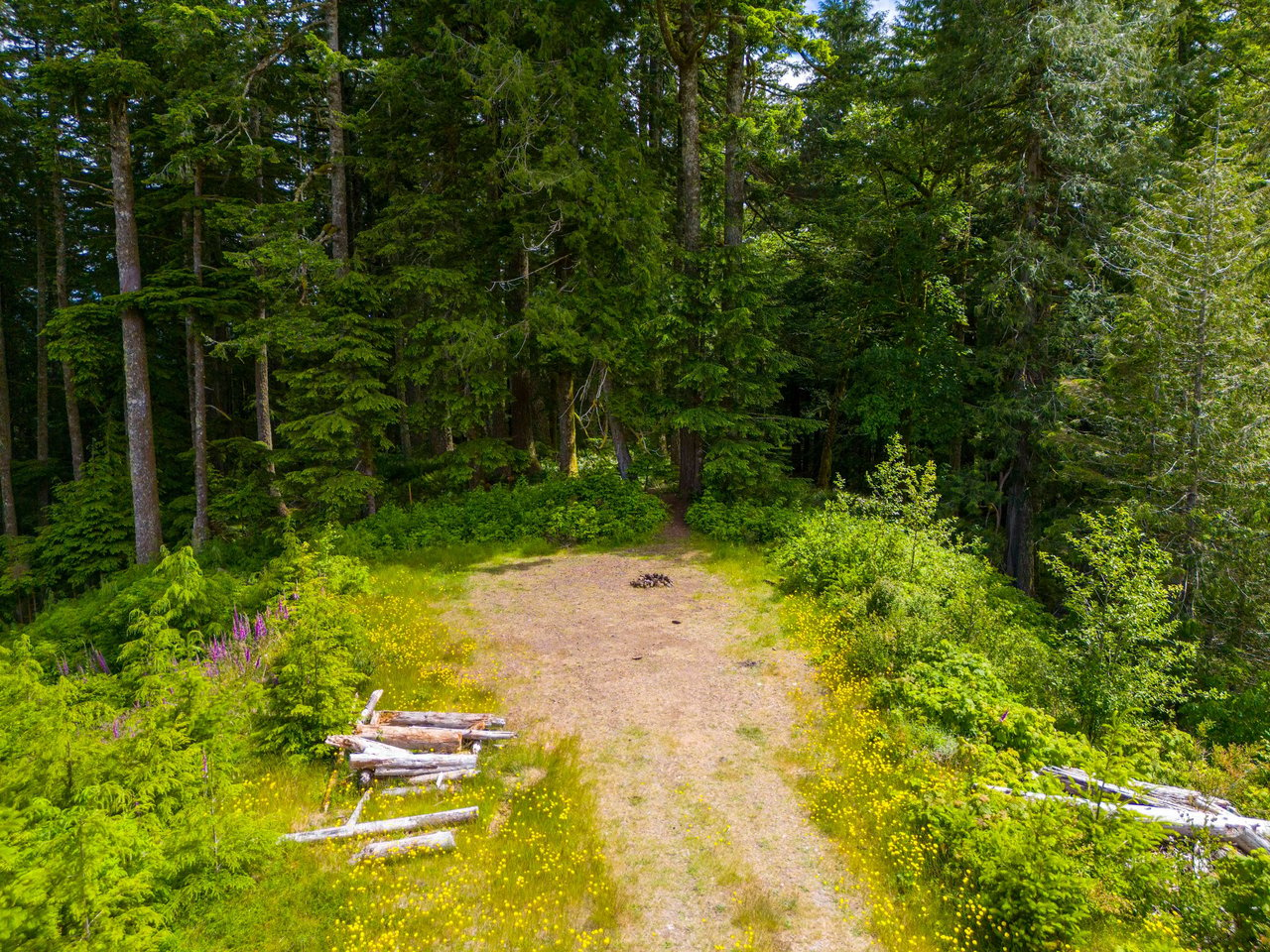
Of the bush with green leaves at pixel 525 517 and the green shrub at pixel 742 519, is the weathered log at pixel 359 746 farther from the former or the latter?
the green shrub at pixel 742 519

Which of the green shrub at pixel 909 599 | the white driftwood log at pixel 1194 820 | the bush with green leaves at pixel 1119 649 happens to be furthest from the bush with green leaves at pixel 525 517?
the white driftwood log at pixel 1194 820

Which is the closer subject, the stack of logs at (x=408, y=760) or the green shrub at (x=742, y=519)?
the stack of logs at (x=408, y=760)

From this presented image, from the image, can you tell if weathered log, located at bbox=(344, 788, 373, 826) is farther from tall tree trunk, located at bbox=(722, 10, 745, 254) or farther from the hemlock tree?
tall tree trunk, located at bbox=(722, 10, 745, 254)

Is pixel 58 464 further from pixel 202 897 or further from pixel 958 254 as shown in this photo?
pixel 958 254

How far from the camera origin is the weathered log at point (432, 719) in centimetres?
→ 665

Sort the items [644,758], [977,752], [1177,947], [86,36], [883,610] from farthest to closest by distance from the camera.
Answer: [86,36] → [883,610] → [644,758] → [977,752] → [1177,947]

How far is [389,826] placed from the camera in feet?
16.7

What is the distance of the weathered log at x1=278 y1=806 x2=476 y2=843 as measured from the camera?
16.1 ft

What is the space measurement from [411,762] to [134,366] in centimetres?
1400

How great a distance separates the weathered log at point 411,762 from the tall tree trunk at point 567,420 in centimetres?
1084

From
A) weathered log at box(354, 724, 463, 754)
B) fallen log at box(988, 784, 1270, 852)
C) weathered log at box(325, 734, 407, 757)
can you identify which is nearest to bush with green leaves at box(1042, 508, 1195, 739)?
fallen log at box(988, 784, 1270, 852)

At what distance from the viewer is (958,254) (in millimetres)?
15961

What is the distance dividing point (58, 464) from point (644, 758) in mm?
25844

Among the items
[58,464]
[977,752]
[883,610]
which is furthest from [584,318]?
[58,464]
